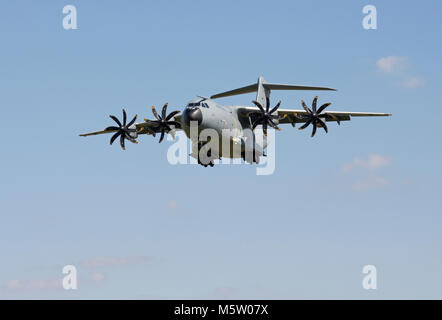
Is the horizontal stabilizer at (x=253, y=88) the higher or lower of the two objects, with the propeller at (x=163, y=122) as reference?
higher

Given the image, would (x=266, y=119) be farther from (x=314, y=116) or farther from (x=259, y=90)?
(x=259, y=90)

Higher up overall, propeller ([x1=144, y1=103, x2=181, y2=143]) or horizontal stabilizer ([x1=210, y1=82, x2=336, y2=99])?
horizontal stabilizer ([x1=210, y1=82, x2=336, y2=99])

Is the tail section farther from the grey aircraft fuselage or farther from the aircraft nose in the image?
the aircraft nose

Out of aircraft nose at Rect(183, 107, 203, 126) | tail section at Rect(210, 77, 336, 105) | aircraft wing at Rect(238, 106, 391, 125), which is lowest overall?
aircraft nose at Rect(183, 107, 203, 126)

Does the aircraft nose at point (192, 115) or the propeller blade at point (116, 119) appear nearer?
the aircraft nose at point (192, 115)

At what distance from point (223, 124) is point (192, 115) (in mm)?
2381

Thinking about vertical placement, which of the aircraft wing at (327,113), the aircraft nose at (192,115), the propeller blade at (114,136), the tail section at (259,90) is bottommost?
the propeller blade at (114,136)

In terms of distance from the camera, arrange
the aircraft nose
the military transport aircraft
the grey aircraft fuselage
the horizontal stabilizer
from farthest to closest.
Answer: the horizontal stabilizer → the military transport aircraft → the grey aircraft fuselage → the aircraft nose

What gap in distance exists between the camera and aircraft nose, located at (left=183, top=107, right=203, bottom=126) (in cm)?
2872

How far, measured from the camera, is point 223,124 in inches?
1204

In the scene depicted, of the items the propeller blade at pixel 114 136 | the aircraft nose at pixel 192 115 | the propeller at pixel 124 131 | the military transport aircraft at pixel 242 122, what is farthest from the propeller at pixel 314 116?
the propeller blade at pixel 114 136

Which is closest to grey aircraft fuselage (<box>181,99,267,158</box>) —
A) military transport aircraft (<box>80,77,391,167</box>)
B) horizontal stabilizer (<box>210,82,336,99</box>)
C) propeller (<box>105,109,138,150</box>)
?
military transport aircraft (<box>80,77,391,167</box>)

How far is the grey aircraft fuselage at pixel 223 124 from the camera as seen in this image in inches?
1141

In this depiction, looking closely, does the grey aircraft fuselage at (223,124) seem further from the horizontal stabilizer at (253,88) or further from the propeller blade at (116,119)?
the propeller blade at (116,119)
